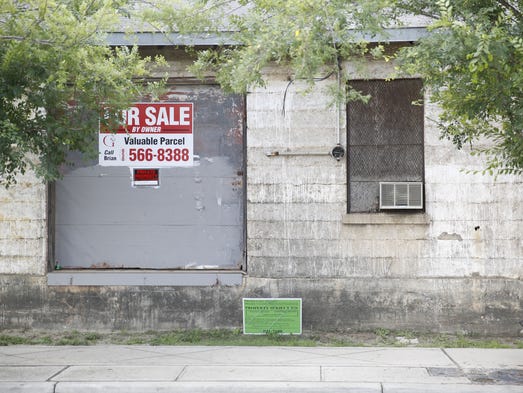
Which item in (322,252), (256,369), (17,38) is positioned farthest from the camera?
(322,252)

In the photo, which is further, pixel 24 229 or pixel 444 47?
pixel 24 229

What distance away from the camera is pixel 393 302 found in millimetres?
12258

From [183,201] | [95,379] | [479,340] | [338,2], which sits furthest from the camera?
[183,201]

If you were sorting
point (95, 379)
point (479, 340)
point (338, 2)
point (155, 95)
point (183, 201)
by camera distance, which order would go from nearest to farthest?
point (338, 2), point (95, 379), point (155, 95), point (479, 340), point (183, 201)

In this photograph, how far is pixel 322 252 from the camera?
40.6 feet

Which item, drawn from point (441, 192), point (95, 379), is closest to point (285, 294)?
point (441, 192)

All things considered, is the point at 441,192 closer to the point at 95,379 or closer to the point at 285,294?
the point at 285,294

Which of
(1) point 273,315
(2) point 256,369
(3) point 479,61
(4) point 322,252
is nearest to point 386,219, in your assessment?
(4) point 322,252

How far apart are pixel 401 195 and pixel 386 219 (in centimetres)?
44

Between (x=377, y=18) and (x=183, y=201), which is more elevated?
(x=377, y=18)

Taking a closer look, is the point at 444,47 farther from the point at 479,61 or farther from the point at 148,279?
the point at 148,279

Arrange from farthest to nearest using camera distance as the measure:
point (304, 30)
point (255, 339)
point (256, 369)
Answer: point (255, 339) → point (256, 369) → point (304, 30)

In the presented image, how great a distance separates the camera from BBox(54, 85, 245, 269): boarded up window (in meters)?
12.7

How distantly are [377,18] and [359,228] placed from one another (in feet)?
15.3
